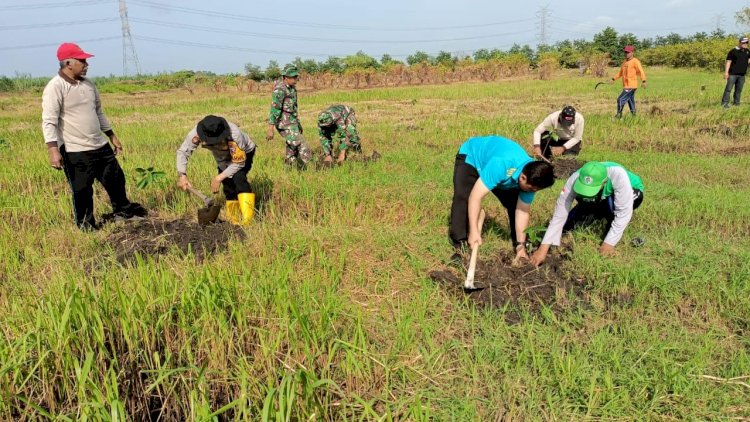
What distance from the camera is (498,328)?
2.66 m

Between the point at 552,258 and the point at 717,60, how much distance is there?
95.0 ft

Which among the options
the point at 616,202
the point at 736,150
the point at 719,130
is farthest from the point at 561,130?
the point at 719,130

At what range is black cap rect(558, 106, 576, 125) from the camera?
19.2ft

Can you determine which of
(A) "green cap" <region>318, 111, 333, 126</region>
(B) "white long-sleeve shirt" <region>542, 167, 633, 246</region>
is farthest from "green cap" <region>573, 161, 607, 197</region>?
(A) "green cap" <region>318, 111, 333, 126</region>

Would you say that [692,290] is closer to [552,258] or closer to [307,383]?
[552,258]

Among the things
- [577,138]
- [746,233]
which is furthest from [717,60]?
[746,233]

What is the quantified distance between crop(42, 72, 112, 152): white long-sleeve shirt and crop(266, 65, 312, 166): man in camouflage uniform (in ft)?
8.40

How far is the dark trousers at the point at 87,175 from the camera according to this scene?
4.22 meters

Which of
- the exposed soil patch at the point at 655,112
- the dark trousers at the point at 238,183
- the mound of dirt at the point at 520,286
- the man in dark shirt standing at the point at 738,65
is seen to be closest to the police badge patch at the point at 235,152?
the dark trousers at the point at 238,183

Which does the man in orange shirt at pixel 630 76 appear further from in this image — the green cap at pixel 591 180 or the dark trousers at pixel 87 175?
the dark trousers at pixel 87 175

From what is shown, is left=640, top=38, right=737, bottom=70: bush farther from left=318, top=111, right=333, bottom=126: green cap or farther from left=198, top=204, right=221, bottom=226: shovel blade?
left=198, top=204, right=221, bottom=226: shovel blade

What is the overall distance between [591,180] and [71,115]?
4.35 meters

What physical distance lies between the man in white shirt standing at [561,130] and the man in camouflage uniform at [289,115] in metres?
3.15

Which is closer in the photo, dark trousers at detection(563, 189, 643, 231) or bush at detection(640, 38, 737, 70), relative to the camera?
dark trousers at detection(563, 189, 643, 231)
